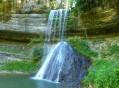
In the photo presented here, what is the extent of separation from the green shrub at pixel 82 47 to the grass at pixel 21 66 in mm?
3433

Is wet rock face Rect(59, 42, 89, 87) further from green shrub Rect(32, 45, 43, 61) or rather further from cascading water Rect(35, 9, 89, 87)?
green shrub Rect(32, 45, 43, 61)

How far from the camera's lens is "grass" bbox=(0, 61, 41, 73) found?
12398 mm

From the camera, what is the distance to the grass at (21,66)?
40.7 ft

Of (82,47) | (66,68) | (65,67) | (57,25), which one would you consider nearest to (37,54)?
(57,25)

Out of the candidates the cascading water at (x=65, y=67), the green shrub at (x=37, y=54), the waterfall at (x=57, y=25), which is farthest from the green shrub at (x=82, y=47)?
the green shrub at (x=37, y=54)

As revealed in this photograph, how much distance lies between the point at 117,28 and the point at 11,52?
9338mm

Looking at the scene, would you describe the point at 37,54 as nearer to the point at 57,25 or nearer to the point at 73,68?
the point at 57,25

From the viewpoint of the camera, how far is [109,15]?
10938 mm

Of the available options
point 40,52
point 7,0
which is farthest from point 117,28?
point 7,0

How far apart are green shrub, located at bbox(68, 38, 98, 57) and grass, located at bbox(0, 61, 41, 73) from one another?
135 inches

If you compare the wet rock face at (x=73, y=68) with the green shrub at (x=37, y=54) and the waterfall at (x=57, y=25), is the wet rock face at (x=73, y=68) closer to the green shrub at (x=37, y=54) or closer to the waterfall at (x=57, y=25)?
the waterfall at (x=57, y=25)

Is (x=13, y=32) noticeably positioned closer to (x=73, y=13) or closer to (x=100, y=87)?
(x=73, y=13)

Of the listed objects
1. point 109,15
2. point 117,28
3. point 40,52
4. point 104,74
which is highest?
point 109,15

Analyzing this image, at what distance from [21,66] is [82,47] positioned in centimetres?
530
